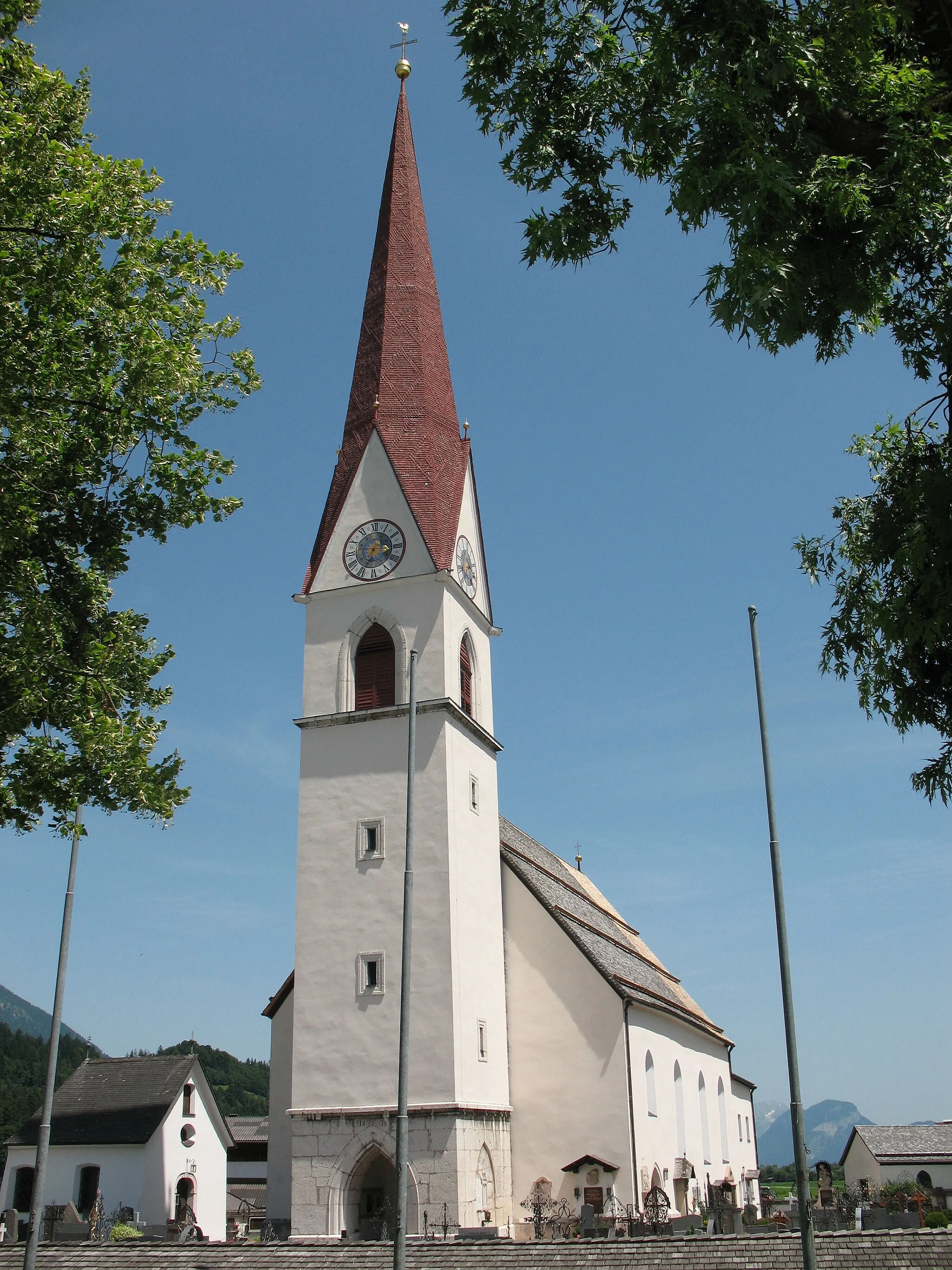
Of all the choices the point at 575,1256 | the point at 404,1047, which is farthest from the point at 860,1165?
the point at 404,1047

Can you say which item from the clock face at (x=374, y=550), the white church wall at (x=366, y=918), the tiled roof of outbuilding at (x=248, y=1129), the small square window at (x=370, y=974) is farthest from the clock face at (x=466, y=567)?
the tiled roof of outbuilding at (x=248, y=1129)

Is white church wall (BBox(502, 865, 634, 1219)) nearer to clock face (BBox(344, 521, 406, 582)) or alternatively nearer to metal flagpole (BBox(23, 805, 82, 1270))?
clock face (BBox(344, 521, 406, 582))

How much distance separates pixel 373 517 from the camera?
30.6 metres

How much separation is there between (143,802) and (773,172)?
9739 mm

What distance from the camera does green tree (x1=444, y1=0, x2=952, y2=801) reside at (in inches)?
305

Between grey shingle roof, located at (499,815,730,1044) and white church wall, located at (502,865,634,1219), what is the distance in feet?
1.15

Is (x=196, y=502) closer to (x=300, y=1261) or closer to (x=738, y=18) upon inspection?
(x=738, y=18)

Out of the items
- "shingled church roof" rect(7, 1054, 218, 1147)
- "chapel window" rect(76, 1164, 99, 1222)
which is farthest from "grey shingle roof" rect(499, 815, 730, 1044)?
"chapel window" rect(76, 1164, 99, 1222)

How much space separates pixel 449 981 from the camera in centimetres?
2569

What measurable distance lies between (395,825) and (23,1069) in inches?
4845

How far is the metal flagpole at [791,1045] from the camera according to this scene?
14.3 metres

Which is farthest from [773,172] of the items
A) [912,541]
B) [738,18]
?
[912,541]

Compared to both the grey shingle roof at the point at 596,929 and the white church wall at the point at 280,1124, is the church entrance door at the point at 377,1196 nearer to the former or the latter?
the white church wall at the point at 280,1124

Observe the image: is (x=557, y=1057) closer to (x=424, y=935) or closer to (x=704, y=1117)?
(x=424, y=935)
